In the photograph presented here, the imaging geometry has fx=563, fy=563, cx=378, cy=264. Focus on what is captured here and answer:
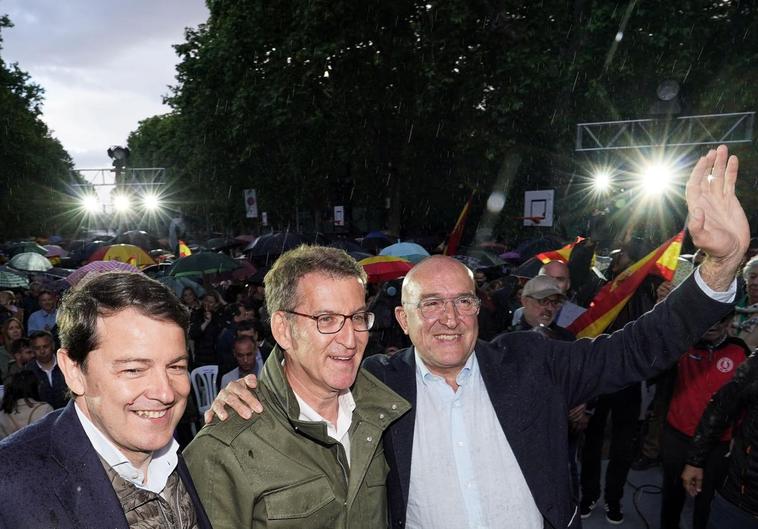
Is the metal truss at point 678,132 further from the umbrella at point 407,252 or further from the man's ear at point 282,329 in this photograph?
the man's ear at point 282,329

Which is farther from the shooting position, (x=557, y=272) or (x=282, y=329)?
(x=557, y=272)

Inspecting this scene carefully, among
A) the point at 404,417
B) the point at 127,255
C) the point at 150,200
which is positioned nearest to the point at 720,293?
the point at 404,417

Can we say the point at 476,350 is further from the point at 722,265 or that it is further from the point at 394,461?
the point at 722,265

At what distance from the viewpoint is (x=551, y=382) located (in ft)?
8.32

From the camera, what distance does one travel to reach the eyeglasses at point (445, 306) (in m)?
2.56

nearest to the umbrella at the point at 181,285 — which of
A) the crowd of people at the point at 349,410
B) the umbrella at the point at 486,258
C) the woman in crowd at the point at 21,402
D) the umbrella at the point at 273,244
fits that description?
the umbrella at the point at 273,244

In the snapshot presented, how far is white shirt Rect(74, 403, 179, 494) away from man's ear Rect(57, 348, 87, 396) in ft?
0.21

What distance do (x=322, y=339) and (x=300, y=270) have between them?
0.92ft

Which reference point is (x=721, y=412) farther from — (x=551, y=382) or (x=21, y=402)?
(x=21, y=402)

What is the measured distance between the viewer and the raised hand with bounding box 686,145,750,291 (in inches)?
80.0

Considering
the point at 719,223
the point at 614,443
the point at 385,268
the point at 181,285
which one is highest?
the point at 719,223

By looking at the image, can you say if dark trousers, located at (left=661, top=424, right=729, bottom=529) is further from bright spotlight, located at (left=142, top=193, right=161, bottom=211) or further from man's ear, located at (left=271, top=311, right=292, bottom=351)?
bright spotlight, located at (left=142, top=193, right=161, bottom=211)

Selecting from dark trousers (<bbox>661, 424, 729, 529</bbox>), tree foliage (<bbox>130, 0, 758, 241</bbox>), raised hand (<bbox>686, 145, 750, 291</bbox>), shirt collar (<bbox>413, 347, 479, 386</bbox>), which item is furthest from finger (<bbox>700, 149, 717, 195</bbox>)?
tree foliage (<bbox>130, 0, 758, 241</bbox>)

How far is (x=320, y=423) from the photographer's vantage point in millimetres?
2049
